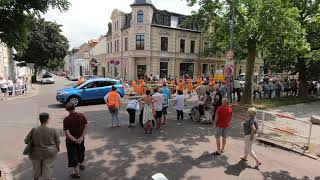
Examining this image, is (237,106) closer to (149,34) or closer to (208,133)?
(208,133)

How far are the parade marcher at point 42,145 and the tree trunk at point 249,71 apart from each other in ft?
42.9

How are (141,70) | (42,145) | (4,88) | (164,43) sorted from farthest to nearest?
(141,70) < (164,43) < (4,88) < (42,145)

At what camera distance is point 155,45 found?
38.0 metres

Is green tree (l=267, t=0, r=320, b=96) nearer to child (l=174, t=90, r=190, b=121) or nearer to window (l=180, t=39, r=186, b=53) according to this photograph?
child (l=174, t=90, r=190, b=121)

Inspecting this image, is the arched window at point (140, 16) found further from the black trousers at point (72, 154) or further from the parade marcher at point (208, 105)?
the black trousers at point (72, 154)

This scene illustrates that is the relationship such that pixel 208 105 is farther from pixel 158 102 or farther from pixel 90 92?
pixel 90 92

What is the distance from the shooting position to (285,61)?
22.0m

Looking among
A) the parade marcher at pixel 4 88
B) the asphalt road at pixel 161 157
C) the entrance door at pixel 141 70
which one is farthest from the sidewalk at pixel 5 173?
the entrance door at pixel 141 70

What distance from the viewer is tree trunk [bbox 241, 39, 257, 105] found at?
16141 mm

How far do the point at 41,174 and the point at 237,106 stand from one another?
12.9 meters

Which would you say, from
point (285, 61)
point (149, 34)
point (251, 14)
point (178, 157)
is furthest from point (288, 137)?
point (149, 34)

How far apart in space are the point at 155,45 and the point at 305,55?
2133 centimetres

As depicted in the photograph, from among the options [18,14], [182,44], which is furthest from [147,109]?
[182,44]

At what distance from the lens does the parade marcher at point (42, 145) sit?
215 inches
